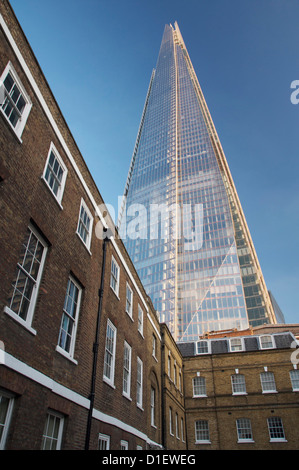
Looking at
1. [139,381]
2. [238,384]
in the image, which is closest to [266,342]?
[238,384]

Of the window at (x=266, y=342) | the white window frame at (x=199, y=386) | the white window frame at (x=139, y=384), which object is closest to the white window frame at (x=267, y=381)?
the window at (x=266, y=342)

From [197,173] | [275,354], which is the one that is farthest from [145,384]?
[197,173]

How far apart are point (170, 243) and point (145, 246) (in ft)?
34.0

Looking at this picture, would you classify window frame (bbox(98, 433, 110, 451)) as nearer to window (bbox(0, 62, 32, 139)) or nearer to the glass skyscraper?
window (bbox(0, 62, 32, 139))

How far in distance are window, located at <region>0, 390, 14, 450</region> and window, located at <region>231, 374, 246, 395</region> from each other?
2686 centimetres

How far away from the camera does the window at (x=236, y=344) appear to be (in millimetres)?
31031

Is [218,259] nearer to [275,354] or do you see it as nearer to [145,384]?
[275,354]

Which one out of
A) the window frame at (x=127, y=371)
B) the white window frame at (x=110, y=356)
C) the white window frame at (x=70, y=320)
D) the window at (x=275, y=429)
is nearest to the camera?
the white window frame at (x=70, y=320)

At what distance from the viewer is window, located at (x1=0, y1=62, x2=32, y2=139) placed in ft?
22.7

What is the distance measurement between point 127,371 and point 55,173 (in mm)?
8990

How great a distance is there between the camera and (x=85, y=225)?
10750mm

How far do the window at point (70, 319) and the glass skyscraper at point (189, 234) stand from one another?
76.3 m

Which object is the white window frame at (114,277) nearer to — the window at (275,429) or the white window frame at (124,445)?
the white window frame at (124,445)

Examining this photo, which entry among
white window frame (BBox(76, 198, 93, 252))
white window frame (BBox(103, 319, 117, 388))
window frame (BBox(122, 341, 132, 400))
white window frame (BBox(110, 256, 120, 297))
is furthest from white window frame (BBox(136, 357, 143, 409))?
white window frame (BBox(76, 198, 93, 252))
